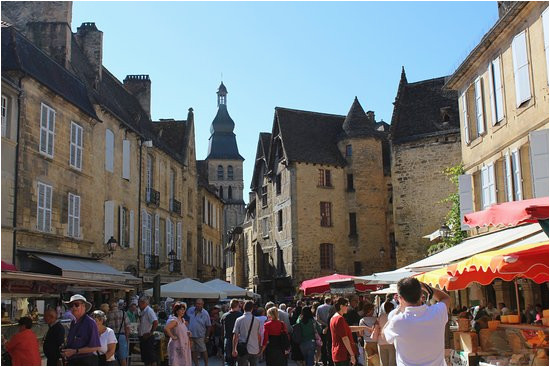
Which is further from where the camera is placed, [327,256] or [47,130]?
[327,256]

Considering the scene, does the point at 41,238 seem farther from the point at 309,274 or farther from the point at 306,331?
the point at 309,274

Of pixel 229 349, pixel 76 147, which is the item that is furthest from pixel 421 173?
pixel 229 349

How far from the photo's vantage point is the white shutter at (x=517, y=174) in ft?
48.6

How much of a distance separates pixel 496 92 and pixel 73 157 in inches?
466

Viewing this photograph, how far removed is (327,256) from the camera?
37.8 m

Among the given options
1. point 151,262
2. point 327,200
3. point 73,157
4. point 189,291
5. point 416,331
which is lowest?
point 416,331

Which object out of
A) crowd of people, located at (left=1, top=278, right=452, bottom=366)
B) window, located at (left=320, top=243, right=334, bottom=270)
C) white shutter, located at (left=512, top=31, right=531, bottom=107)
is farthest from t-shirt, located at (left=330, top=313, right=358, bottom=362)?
window, located at (left=320, top=243, right=334, bottom=270)

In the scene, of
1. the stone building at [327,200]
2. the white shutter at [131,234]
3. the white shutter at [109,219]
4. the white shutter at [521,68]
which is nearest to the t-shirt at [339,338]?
the white shutter at [521,68]

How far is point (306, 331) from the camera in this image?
1166 centimetres

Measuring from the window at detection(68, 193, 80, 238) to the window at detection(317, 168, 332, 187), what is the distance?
66.9 ft

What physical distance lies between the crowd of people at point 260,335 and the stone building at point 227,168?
71.8m

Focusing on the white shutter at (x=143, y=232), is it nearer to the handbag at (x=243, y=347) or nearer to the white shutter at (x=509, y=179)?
the white shutter at (x=509, y=179)

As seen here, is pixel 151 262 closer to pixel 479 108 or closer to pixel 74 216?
pixel 74 216

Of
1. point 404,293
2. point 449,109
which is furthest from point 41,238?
point 449,109
